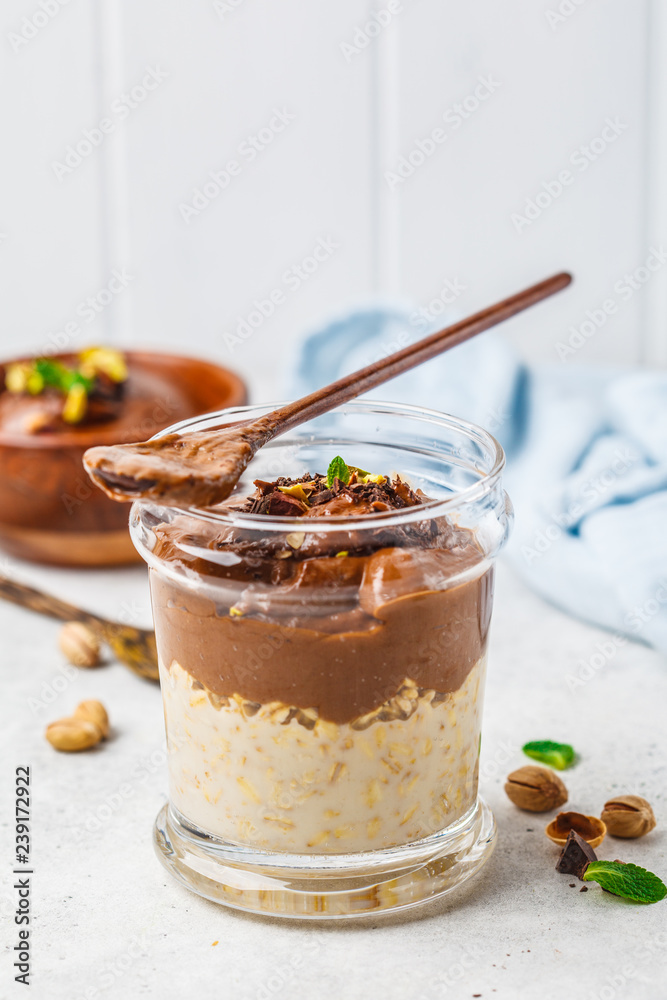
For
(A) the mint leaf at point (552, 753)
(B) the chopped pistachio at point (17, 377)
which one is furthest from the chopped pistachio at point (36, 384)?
(A) the mint leaf at point (552, 753)

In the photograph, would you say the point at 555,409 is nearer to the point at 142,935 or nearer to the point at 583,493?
the point at 583,493

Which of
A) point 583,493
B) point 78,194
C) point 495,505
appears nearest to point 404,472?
point 495,505

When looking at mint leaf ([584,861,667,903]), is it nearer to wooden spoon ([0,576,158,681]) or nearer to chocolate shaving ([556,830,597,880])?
chocolate shaving ([556,830,597,880])

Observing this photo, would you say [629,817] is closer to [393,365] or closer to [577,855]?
[577,855]

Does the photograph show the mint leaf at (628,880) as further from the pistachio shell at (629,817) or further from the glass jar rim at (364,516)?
the glass jar rim at (364,516)

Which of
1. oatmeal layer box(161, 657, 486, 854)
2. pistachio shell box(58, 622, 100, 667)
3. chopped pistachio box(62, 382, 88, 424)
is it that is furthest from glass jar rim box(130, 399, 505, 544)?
chopped pistachio box(62, 382, 88, 424)

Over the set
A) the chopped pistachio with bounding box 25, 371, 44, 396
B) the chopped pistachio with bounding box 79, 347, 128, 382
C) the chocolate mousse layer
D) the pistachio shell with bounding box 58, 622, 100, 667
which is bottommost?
the pistachio shell with bounding box 58, 622, 100, 667
